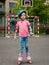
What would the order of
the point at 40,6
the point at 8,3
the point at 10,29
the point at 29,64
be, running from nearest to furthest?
1. the point at 29,64
2. the point at 10,29
3. the point at 40,6
4. the point at 8,3

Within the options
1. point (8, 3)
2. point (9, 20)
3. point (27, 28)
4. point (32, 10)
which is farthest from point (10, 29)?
point (8, 3)

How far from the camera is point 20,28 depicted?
384 inches

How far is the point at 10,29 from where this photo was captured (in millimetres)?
27172

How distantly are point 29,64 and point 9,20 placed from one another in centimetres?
1843

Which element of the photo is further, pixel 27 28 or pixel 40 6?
pixel 40 6

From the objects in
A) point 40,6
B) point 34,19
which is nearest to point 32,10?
point 40,6

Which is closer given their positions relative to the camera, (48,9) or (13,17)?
(13,17)

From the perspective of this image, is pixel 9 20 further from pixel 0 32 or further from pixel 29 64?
pixel 29 64

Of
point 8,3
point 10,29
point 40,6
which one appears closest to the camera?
point 10,29

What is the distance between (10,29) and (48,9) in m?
9.00

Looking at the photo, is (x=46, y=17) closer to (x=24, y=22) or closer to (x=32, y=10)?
(x=32, y=10)

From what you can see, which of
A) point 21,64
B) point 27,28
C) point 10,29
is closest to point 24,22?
point 27,28

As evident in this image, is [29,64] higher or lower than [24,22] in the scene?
lower

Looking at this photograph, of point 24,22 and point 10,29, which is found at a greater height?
point 24,22
